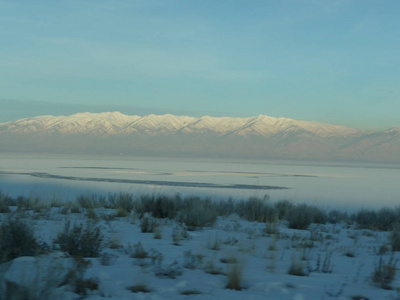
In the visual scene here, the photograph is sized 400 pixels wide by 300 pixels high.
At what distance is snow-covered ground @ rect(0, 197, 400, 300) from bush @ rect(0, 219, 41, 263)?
22 cm

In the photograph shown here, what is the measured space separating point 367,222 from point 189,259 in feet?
29.2

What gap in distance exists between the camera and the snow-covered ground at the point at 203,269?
4.57 m

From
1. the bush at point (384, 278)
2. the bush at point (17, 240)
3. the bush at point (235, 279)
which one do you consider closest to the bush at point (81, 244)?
the bush at point (17, 240)

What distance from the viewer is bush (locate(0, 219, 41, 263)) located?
5.54 metres

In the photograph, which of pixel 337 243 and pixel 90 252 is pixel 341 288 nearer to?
pixel 90 252

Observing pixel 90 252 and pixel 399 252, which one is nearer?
pixel 90 252

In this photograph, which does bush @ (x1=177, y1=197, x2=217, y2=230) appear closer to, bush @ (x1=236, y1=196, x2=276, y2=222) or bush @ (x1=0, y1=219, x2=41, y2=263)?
bush @ (x1=236, y1=196, x2=276, y2=222)

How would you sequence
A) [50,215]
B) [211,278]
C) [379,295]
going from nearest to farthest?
[379,295] < [211,278] < [50,215]

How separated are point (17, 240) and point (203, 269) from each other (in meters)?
2.27

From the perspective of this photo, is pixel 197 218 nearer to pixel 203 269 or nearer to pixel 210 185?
pixel 203 269

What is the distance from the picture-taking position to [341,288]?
505cm

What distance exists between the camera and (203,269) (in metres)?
5.75

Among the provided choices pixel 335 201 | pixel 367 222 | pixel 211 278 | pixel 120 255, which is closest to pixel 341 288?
pixel 211 278

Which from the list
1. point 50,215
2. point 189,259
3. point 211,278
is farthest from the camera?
point 50,215
